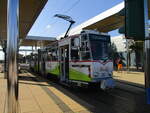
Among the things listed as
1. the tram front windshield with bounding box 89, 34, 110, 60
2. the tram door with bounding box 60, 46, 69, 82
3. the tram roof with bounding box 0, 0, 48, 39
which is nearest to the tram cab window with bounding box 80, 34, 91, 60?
the tram front windshield with bounding box 89, 34, 110, 60

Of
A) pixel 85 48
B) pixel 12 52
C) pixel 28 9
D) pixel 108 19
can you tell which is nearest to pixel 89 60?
pixel 85 48

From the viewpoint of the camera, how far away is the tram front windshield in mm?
9452

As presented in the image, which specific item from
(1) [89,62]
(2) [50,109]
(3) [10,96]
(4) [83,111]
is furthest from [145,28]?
(1) [89,62]

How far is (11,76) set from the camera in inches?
73.7

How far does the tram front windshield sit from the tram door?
2.21 metres

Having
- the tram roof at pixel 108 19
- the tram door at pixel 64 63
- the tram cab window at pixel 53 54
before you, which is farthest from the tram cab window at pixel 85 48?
the tram roof at pixel 108 19

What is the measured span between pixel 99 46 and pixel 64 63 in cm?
295

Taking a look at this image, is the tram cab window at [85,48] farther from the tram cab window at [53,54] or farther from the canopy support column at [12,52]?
the canopy support column at [12,52]

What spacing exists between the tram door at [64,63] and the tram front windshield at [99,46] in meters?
2.21

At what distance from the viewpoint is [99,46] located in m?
9.80

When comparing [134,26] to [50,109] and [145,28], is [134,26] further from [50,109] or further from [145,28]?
[50,109]

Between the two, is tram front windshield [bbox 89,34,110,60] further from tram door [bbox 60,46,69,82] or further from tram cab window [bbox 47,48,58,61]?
tram cab window [bbox 47,48,58,61]

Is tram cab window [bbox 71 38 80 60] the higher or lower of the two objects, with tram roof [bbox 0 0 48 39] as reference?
lower

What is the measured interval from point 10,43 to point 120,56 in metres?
31.0
